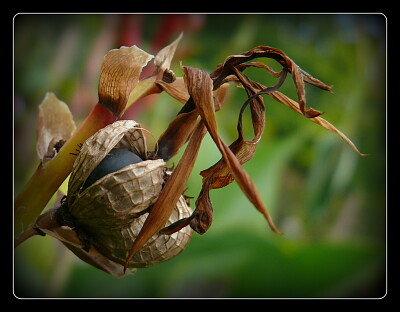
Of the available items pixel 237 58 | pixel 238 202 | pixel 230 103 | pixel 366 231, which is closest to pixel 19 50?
A: pixel 238 202

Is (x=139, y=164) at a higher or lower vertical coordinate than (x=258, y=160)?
higher

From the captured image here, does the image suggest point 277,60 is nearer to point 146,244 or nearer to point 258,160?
point 146,244

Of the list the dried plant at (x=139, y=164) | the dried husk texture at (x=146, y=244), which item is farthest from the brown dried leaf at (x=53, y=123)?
the dried husk texture at (x=146, y=244)

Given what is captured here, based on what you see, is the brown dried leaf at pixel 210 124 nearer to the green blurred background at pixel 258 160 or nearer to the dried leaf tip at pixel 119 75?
the dried leaf tip at pixel 119 75

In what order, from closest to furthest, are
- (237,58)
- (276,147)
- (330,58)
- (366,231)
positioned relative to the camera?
(237,58)
(276,147)
(366,231)
(330,58)

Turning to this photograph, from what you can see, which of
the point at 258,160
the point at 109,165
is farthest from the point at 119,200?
the point at 258,160

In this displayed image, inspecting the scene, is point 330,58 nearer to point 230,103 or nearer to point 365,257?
point 230,103
